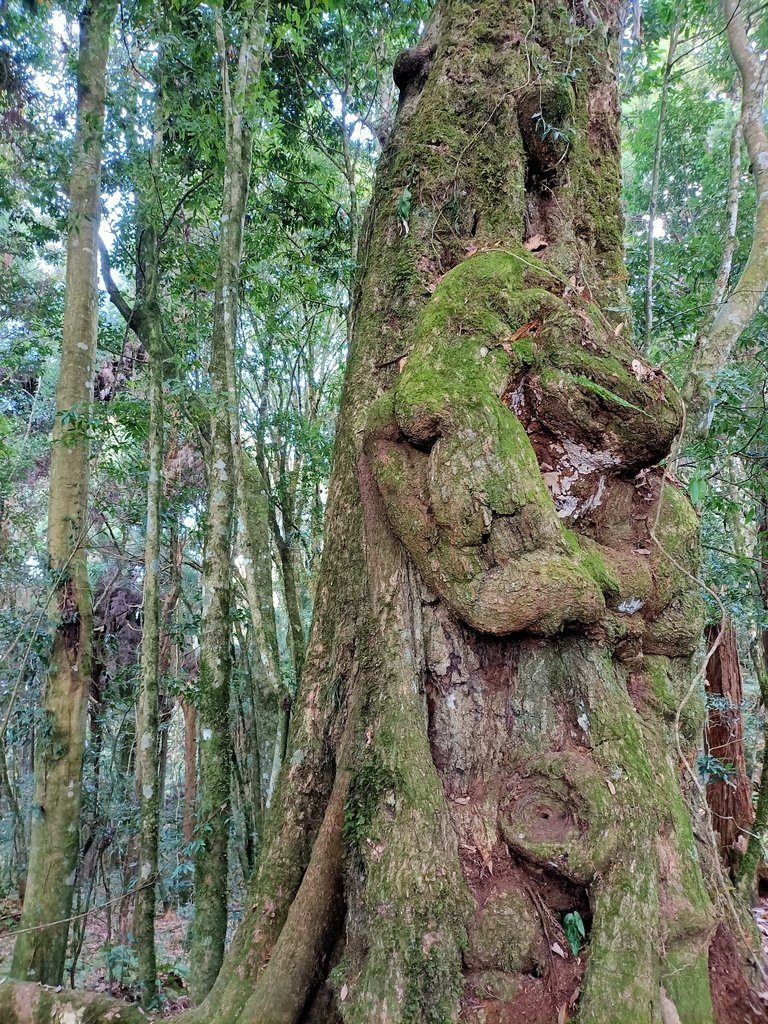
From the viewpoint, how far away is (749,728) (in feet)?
32.2

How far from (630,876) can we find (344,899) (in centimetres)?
105

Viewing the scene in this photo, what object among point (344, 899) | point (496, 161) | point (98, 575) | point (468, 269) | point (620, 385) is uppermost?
point (98, 575)

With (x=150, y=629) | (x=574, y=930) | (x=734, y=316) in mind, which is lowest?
(x=574, y=930)

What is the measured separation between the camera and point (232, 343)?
13.9 feet

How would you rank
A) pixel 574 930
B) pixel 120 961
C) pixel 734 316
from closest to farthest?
pixel 574 930 < pixel 734 316 < pixel 120 961

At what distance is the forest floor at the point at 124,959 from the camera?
5.55 metres

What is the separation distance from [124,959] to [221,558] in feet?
16.2

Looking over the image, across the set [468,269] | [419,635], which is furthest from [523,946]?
[468,269]

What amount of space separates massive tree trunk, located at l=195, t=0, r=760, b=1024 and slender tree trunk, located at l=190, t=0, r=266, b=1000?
0.92 meters

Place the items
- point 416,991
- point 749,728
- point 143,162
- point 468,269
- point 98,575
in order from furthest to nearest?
point 98,575 < point 749,728 < point 143,162 < point 468,269 < point 416,991

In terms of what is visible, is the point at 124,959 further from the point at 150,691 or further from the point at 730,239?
the point at 730,239

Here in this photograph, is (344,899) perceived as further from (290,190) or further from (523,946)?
(290,190)

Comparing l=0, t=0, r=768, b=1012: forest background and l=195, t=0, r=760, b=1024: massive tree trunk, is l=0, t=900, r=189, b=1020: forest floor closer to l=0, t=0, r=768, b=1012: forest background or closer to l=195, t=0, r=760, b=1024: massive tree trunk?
l=0, t=0, r=768, b=1012: forest background

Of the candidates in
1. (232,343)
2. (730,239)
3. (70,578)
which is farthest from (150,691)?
(730,239)
